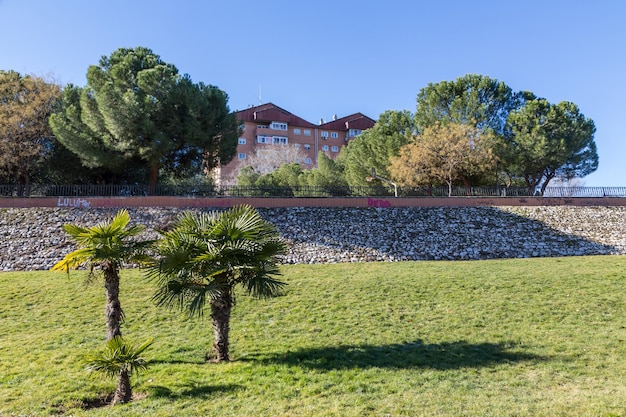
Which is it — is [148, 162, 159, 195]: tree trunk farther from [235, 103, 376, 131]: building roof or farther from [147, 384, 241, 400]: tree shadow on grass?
[235, 103, 376, 131]: building roof

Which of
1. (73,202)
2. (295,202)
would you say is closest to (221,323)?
(295,202)

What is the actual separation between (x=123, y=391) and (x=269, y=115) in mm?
55248

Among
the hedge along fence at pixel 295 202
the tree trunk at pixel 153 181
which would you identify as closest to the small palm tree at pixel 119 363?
the hedge along fence at pixel 295 202

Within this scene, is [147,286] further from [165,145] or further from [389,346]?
[165,145]

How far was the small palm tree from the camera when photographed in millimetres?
6017

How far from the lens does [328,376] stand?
6.80 metres

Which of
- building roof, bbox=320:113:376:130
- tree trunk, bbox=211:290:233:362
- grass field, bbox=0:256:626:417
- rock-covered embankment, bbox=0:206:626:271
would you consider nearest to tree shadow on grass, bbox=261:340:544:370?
grass field, bbox=0:256:626:417

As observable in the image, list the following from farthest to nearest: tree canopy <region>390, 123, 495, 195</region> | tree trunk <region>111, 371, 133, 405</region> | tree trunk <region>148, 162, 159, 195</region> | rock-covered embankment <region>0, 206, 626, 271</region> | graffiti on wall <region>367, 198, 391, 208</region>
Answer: tree canopy <region>390, 123, 495, 195</region> < tree trunk <region>148, 162, 159, 195</region> < graffiti on wall <region>367, 198, 391, 208</region> < rock-covered embankment <region>0, 206, 626, 271</region> < tree trunk <region>111, 371, 133, 405</region>

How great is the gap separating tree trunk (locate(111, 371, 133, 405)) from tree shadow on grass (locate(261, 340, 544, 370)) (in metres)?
2.38

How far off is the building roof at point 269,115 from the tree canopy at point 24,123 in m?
33.3

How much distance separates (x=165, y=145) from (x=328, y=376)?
18863 millimetres

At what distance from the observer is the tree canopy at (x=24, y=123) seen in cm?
2317

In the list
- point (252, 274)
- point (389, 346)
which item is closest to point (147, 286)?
point (252, 274)

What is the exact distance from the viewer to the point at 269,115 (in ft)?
193
